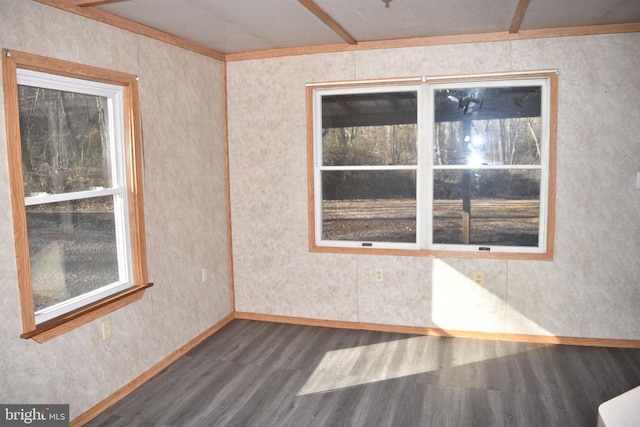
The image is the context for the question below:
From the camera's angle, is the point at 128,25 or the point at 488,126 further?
the point at 488,126

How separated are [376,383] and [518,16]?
8.67ft

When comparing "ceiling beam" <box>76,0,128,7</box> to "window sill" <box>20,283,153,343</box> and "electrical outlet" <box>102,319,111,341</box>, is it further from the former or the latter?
"electrical outlet" <box>102,319,111,341</box>

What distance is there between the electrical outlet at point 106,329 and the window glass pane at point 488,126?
111 inches

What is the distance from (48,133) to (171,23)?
3.85ft

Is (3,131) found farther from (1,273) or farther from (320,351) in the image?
(320,351)

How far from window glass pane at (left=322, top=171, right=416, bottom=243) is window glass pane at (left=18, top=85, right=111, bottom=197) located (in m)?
1.96

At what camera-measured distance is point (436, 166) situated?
168 inches

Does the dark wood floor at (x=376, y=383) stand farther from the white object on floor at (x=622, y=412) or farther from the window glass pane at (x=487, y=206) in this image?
the window glass pane at (x=487, y=206)

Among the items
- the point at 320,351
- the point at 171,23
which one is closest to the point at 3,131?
the point at 171,23

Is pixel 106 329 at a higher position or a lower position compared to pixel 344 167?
lower

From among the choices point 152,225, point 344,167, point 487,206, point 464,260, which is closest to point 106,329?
point 152,225

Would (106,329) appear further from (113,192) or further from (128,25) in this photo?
(128,25)

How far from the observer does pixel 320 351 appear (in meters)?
4.03

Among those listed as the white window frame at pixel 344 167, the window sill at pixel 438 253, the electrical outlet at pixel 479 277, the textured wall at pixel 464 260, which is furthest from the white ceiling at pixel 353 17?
the electrical outlet at pixel 479 277
